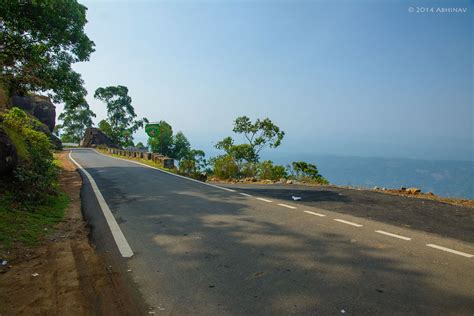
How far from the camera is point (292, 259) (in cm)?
405

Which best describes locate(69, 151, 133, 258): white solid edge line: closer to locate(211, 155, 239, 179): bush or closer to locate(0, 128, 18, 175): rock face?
locate(0, 128, 18, 175): rock face

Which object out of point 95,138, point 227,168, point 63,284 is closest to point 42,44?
point 63,284

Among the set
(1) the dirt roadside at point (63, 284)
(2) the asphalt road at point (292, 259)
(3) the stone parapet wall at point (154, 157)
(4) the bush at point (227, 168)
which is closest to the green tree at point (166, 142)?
(3) the stone parapet wall at point (154, 157)

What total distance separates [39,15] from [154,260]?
493 inches

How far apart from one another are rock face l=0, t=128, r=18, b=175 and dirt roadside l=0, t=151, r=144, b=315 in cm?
355

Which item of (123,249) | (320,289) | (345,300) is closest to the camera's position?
(345,300)

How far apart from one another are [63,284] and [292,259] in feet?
9.21

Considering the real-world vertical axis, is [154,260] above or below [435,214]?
below

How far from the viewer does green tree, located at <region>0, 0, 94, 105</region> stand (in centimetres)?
1155

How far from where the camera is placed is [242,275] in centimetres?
361

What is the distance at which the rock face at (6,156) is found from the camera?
23.7 ft

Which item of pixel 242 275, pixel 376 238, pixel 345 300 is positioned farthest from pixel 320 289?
pixel 376 238

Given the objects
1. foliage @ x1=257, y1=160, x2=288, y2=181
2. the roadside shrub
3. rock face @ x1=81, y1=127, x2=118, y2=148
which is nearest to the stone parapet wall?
the roadside shrub

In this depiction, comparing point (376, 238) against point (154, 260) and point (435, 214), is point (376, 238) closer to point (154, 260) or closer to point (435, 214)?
point (435, 214)
